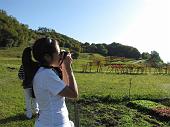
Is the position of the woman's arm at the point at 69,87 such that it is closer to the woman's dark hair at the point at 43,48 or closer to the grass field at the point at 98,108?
the woman's dark hair at the point at 43,48

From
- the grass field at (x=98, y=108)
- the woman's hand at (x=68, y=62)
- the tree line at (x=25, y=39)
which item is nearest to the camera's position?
the woman's hand at (x=68, y=62)

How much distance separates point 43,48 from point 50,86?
42 centimetres

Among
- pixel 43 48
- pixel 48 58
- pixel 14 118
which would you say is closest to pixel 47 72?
pixel 48 58

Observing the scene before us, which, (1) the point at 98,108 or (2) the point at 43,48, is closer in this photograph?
(2) the point at 43,48

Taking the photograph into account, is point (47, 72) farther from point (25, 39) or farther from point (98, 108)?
point (25, 39)

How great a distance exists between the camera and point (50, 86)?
471cm

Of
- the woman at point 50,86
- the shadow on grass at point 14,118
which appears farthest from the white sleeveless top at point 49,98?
→ the shadow on grass at point 14,118

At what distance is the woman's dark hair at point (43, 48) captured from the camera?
4691 millimetres

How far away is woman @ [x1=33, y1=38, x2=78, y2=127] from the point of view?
4.70 m

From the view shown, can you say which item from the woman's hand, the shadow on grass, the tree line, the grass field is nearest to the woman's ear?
the woman's hand

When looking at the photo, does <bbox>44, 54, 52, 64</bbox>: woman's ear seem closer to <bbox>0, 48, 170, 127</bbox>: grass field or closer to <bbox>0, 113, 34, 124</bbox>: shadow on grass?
<bbox>0, 48, 170, 127</bbox>: grass field

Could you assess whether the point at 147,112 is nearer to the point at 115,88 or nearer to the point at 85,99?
the point at 85,99

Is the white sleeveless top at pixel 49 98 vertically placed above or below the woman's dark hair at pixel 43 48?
below

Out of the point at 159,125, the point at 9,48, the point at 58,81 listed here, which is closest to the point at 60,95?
the point at 58,81
